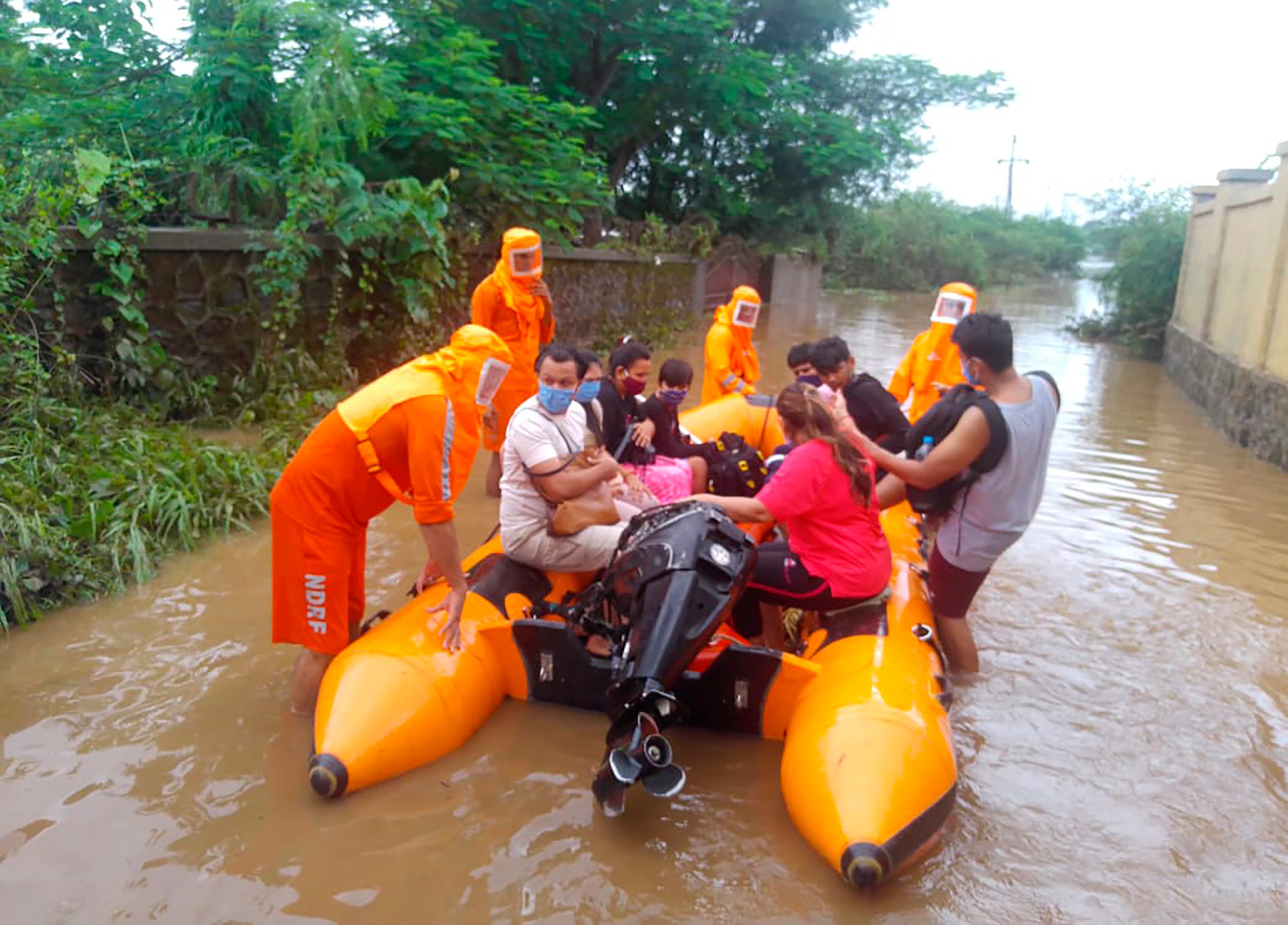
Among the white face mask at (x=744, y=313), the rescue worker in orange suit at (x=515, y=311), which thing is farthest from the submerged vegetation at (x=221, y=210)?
the white face mask at (x=744, y=313)

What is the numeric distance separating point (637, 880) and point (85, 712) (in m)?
2.25

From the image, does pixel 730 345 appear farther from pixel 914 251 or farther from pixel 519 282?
pixel 914 251

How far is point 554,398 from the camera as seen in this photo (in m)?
3.84

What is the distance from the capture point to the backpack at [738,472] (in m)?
4.80

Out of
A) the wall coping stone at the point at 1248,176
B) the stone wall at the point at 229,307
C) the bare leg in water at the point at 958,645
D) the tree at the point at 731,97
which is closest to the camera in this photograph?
the bare leg in water at the point at 958,645

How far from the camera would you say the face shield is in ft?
20.5

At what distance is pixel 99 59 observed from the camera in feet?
30.4

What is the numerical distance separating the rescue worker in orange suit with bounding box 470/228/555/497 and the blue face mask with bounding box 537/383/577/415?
6.82 feet

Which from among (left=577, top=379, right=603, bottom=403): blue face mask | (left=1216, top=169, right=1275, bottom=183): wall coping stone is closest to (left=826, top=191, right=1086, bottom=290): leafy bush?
(left=1216, top=169, right=1275, bottom=183): wall coping stone

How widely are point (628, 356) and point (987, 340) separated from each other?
2.04 m

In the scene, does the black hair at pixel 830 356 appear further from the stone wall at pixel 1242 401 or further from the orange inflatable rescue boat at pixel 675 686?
the stone wall at pixel 1242 401

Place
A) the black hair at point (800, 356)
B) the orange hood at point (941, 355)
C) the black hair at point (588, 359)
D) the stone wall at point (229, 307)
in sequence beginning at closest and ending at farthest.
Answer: the black hair at point (588, 359) < the black hair at point (800, 356) < the orange hood at point (941, 355) < the stone wall at point (229, 307)

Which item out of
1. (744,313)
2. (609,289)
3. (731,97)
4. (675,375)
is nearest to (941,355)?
(744,313)

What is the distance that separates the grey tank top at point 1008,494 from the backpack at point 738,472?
1161 mm
